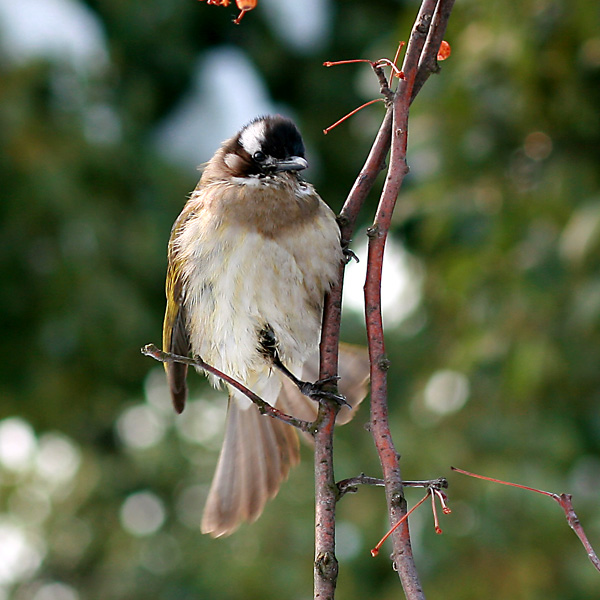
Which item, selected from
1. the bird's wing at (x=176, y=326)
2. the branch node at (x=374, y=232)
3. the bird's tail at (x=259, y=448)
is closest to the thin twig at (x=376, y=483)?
the branch node at (x=374, y=232)

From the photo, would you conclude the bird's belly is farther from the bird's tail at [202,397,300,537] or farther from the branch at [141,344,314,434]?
the branch at [141,344,314,434]

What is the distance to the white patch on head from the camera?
1849 millimetres

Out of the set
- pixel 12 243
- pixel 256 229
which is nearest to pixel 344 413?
pixel 256 229

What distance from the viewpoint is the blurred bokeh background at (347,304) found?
3.05m

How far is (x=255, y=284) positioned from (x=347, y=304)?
249 cm

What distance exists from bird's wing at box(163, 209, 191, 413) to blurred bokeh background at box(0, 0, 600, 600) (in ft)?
4.27

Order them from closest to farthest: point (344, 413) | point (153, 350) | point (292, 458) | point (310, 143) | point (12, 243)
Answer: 1. point (153, 350)
2. point (344, 413)
3. point (292, 458)
4. point (12, 243)
5. point (310, 143)

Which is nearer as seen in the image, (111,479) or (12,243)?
(12,243)

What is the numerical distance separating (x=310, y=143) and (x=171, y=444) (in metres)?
2.13

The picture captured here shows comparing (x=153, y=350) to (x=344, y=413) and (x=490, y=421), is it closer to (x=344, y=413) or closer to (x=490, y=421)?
(x=344, y=413)

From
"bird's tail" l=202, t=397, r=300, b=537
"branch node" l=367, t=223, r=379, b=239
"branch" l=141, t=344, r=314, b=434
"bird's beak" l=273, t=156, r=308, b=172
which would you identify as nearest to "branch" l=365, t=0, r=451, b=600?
"branch node" l=367, t=223, r=379, b=239

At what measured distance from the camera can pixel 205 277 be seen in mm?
1820

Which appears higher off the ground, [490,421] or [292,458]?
[490,421]

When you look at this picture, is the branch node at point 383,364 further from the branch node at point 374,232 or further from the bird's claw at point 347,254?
the bird's claw at point 347,254
